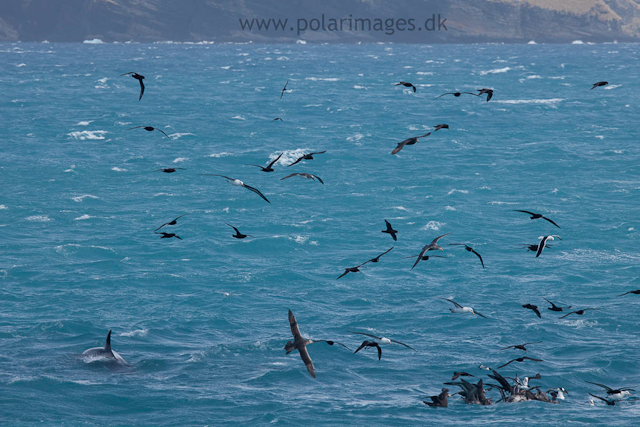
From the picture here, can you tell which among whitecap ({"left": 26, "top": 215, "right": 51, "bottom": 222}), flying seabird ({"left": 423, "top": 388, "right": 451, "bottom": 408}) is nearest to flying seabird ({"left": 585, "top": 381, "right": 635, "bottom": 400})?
flying seabird ({"left": 423, "top": 388, "right": 451, "bottom": 408})

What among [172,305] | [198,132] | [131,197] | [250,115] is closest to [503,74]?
[250,115]

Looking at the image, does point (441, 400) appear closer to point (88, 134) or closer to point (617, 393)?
point (617, 393)

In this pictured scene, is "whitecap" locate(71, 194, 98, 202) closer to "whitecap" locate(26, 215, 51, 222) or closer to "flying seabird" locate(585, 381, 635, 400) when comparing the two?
"whitecap" locate(26, 215, 51, 222)

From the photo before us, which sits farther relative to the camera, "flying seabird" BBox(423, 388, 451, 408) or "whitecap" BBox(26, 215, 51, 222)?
"whitecap" BBox(26, 215, 51, 222)

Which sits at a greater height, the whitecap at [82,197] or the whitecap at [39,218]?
the whitecap at [82,197]

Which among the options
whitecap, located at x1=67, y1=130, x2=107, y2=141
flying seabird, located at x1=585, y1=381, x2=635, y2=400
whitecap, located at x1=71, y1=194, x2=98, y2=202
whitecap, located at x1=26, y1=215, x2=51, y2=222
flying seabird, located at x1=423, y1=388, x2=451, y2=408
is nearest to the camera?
flying seabird, located at x1=585, y1=381, x2=635, y2=400

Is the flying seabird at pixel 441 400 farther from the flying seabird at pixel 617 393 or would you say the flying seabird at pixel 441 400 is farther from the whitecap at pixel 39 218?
the whitecap at pixel 39 218

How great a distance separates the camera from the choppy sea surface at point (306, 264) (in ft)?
119

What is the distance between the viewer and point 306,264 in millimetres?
56219

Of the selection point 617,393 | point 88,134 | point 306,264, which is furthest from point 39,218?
point 617,393

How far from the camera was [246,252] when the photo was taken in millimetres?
59750

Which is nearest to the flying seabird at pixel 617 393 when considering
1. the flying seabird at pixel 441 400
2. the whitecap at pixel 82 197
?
the flying seabird at pixel 441 400

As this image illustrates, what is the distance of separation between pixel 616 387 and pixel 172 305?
26314 mm

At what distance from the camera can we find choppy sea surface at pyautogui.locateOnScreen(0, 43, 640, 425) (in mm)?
36312
